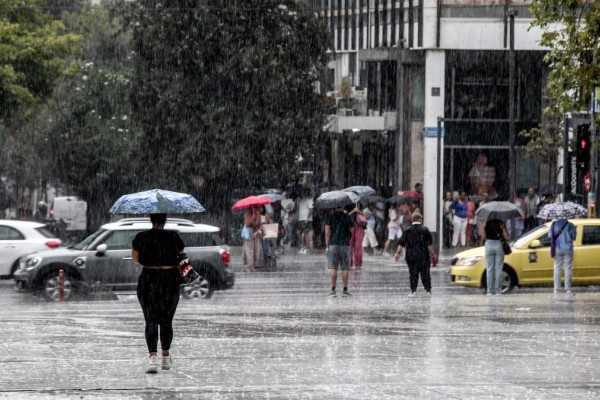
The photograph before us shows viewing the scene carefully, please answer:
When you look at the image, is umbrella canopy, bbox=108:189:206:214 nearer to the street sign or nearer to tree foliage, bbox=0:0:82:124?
the street sign

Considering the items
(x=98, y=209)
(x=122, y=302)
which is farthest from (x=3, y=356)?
(x=98, y=209)

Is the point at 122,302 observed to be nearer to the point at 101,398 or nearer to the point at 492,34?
the point at 101,398

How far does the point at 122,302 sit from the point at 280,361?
39.2ft

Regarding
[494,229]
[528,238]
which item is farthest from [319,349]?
[528,238]

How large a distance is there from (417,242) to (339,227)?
1530 mm

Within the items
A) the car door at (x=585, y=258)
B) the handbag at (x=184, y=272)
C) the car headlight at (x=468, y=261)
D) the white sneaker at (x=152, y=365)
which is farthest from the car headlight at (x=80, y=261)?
the white sneaker at (x=152, y=365)

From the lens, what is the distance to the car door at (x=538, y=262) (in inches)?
1165

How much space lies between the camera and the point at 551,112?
24797 millimetres

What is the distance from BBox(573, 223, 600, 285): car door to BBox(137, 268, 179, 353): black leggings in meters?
15.8

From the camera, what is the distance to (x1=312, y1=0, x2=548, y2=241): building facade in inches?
2047

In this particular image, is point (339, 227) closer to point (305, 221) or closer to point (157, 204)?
point (157, 204)

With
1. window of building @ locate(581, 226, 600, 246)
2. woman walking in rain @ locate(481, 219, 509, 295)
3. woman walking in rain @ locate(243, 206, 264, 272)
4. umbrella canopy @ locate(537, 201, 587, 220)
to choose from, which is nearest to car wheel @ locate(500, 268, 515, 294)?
woman walking in rain @ locate(481, 219, 509, 295)

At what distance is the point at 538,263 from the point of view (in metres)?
29.7

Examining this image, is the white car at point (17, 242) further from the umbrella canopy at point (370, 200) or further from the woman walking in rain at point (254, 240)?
the umbrella canopy at point (370, 200)
